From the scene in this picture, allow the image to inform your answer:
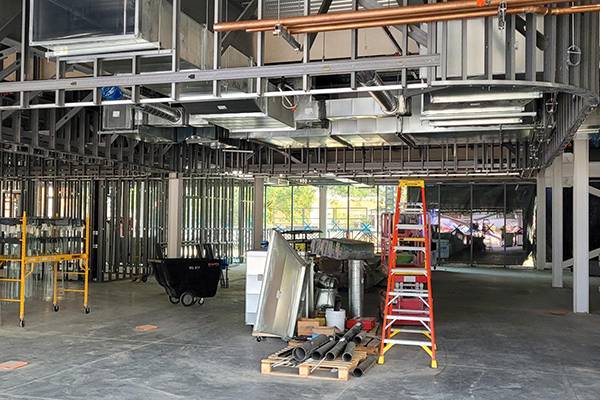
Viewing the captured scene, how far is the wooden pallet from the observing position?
622 cm

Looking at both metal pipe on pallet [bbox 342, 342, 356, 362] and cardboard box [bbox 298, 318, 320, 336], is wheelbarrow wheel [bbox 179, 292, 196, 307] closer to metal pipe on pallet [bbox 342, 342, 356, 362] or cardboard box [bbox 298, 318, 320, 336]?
cardboard box [bbox 298, 318, 320, 336]

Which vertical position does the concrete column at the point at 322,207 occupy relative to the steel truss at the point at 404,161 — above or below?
below

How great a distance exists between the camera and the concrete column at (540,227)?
19703mm

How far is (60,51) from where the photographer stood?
5117mm

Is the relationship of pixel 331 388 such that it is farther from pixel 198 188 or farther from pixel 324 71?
pixel 198 188

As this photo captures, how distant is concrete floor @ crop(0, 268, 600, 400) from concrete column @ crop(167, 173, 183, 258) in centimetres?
368

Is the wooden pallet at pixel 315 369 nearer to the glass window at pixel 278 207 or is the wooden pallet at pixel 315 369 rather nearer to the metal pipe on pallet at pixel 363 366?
the metal pipe on pallet at pixel 363 366

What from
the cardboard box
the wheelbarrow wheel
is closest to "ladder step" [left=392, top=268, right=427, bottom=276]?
the cardboard box

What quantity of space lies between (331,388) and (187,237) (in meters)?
13.2

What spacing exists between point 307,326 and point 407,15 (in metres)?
4.94

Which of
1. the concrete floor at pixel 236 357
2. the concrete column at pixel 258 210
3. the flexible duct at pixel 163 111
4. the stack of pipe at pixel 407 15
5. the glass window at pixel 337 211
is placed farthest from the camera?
the glass window at pixel 337 211

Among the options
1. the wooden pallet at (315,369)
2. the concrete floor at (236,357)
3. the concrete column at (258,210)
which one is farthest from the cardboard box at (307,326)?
the concrete column at (258,210)

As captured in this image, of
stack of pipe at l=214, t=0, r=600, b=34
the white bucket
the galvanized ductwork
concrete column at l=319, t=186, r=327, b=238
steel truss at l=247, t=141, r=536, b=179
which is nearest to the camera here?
stack of pipe at l=214, t=0, r=600, b=34

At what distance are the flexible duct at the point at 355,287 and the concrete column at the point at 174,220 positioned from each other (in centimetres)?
725
